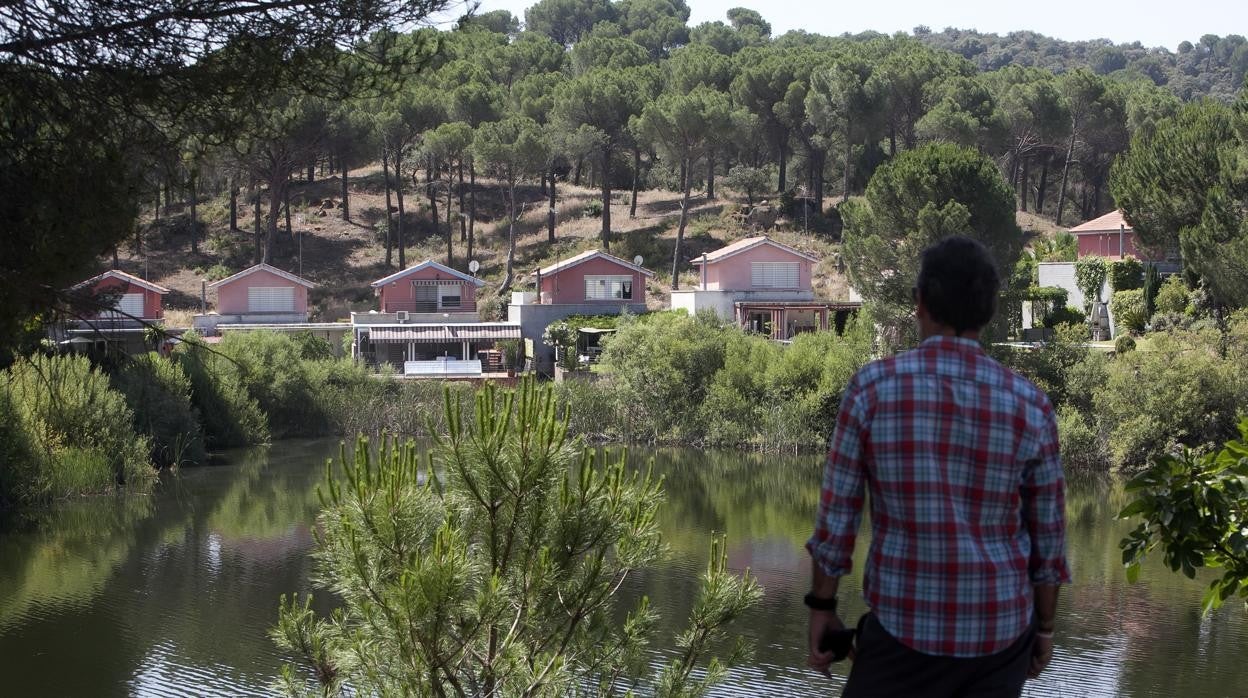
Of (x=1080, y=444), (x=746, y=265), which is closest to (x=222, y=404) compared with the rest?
(x=1080, y=444)

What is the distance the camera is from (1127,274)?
3384cm

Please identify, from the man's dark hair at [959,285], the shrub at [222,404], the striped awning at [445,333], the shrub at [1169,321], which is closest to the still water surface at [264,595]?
the shrub at [222,404]

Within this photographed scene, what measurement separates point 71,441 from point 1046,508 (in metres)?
21.5

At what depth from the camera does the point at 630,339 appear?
31.3 m

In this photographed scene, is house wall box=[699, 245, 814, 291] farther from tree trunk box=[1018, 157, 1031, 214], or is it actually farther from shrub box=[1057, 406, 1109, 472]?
shrub box=[1057, 406, 1109, 472]

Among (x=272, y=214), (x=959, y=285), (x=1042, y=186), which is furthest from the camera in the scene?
(x=1042, y=186)

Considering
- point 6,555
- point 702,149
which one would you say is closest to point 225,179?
point 702,149

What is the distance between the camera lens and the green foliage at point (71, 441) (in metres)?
18.8

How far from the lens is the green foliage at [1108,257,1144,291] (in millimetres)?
33812

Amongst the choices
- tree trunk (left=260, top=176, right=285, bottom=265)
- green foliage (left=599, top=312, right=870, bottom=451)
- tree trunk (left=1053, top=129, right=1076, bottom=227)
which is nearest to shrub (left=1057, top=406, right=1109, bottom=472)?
green foliage (left=599, top=312, right=870, bottom=451)

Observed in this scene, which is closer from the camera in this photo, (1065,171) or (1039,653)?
(1039,653)

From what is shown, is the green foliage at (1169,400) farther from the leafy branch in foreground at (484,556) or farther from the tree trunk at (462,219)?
the tree trunk at (462,219)

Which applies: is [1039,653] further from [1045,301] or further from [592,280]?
[592,280]

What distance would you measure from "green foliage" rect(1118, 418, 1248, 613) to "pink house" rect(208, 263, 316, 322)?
38.8 meters
